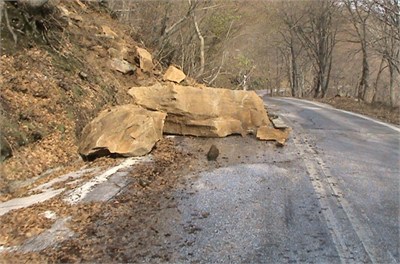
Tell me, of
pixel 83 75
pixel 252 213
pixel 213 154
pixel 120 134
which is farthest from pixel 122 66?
pixel 252 213

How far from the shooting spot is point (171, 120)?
352 inches

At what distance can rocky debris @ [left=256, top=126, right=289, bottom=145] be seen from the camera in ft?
27.9

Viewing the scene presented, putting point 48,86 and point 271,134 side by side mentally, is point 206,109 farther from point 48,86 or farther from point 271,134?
point 48,86

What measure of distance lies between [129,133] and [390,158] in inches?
181

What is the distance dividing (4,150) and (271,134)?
16.2 ft

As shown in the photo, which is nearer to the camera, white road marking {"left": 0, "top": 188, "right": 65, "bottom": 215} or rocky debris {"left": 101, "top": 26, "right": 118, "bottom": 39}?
white road marking {"left": 0, "top": 188, "right": 65, "bottom": 215}

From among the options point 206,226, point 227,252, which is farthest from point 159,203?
point 227,252

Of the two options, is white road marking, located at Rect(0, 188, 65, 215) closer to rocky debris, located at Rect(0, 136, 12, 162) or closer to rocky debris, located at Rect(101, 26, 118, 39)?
rocky debris, located at Rect(0, 136, 12, 162)

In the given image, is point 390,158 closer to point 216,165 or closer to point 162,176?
point 216,165

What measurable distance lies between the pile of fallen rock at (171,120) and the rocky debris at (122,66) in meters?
1.41

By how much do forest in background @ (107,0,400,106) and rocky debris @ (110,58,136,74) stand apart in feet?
12.8

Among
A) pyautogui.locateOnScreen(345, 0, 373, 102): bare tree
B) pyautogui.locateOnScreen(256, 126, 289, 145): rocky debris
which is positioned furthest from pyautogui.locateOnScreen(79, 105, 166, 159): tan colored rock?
pyautogui.locateOnScreen(345, 0, 373, 102): bare tree

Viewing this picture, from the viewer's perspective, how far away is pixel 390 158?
7449mm

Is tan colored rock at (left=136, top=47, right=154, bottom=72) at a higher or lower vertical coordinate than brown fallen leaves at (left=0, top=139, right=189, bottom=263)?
higher
